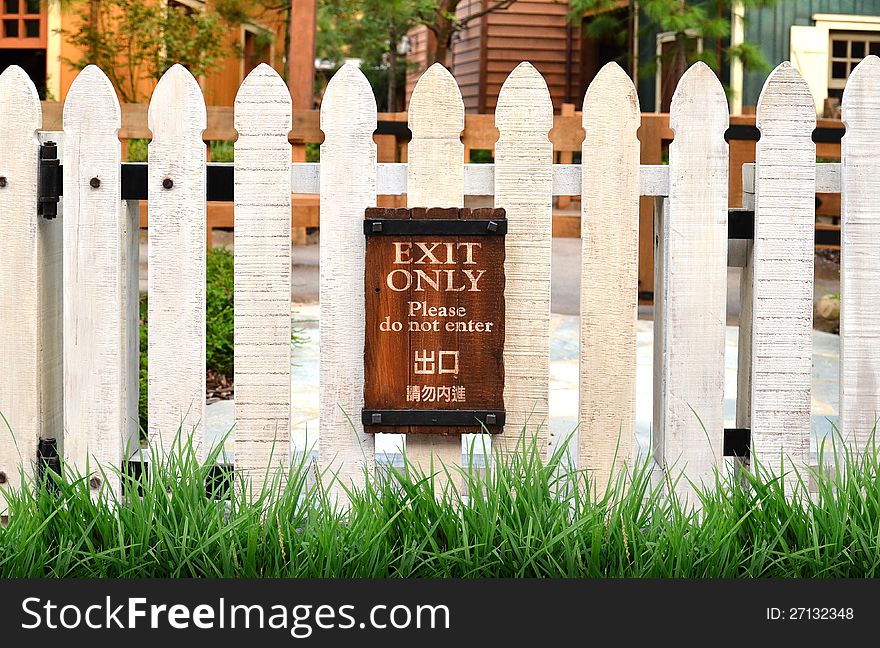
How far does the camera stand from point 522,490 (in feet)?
8.87

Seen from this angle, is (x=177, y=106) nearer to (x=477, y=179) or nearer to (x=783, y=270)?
(x=477, y=179)

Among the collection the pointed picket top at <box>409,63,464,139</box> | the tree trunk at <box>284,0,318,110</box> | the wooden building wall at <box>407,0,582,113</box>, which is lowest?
the pointed picket top at <box>409,63,464,139</box>

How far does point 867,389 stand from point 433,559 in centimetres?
130

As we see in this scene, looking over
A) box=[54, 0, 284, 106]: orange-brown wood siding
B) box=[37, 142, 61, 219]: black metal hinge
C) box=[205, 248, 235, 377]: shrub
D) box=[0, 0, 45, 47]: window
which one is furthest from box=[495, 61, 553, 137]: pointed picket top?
box=[0, 0, 45, 47]: window

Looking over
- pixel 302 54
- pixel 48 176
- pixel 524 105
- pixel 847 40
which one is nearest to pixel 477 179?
pixel 524 105

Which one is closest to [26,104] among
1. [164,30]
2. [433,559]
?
[433,559]

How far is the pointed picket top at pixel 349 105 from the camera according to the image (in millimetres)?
3031

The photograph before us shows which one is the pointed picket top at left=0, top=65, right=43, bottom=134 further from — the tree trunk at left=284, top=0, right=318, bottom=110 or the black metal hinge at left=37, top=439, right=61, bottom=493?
the tree trunk at left=284, top=0, right=318, bottom=110

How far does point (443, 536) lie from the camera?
8.96 ft

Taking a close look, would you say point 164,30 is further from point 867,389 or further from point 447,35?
point 867,389

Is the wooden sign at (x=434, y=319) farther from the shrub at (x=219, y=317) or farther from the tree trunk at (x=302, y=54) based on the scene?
the tree trunk at (x=302, y=54)

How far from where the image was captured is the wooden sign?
299 cm

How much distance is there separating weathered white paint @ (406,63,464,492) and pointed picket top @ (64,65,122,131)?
75 centimetres

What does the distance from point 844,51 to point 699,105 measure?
1409cm
